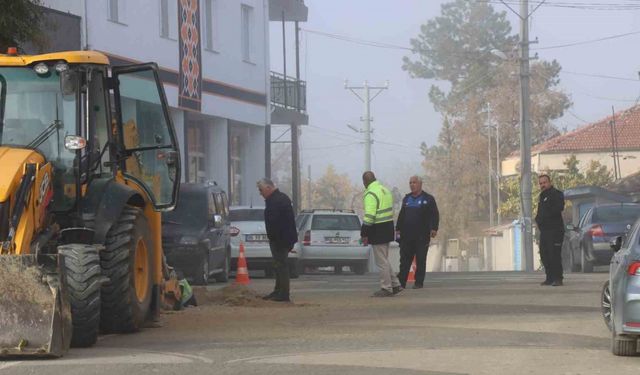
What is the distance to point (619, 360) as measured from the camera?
11.2 meters

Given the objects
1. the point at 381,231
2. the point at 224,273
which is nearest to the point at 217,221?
the point at 224,273

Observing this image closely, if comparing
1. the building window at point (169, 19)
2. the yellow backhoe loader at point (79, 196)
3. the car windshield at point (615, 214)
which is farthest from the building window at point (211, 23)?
the yellow backhoe loader at point (79, 196)

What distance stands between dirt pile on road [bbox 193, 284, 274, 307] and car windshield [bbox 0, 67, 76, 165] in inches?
221

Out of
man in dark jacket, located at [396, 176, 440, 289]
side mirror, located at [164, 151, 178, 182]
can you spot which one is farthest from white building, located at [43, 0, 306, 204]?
side mirror, located at [164, 151, 178, 182]

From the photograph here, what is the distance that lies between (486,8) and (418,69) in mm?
6828

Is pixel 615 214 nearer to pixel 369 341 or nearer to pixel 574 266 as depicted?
pixel 574 266

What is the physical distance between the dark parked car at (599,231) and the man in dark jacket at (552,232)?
22.8 feet

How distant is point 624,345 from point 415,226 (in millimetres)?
10480

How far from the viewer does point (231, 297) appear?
60.1 ft

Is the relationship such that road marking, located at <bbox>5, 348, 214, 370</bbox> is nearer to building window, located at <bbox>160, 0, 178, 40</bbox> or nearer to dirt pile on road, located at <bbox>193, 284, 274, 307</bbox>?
dirt pile on road, located at <bbox>193, 284, 274, 307</bbox>

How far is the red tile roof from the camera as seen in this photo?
2938 inches

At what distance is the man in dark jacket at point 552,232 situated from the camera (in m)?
22.2

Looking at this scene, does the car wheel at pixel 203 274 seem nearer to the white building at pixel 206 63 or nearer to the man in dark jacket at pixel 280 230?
the man in dark jacket at pixel 280 230

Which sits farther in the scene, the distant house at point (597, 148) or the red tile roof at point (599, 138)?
the red tile roof at point (599, 138)
